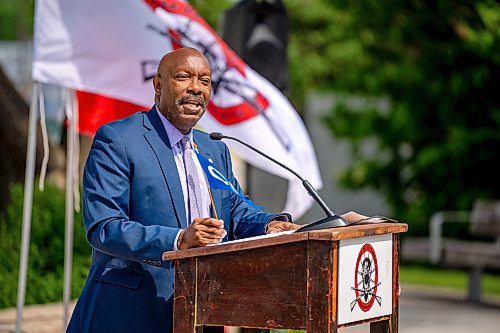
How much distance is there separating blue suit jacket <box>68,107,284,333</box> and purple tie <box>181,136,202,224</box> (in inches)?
2.3

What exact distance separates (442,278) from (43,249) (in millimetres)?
8150

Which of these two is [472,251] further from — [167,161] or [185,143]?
[167,161]

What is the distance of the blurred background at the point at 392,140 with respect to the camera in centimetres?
1275

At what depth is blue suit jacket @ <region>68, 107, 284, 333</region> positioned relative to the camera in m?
4.23

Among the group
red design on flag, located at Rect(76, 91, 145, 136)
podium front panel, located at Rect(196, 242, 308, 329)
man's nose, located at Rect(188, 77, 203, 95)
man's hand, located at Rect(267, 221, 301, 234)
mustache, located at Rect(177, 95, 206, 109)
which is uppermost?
red design on flag, located at Rect(76, 91, 145, 136)

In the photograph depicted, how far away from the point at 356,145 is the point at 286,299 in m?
17.1

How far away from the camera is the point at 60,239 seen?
11781 mm

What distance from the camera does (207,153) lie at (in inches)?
180

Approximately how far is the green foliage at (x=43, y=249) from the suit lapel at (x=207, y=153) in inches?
256

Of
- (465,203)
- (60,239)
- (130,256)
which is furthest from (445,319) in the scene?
(130,256)

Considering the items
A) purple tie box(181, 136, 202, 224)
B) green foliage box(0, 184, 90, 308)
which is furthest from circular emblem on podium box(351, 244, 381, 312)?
green foliage box(0, 184, 90, 308)

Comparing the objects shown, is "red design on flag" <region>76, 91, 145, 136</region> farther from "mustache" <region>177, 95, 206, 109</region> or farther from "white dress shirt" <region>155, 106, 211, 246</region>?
"mustache" <region>177, 95, 206, 109</region>

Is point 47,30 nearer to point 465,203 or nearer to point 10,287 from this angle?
point 10,287

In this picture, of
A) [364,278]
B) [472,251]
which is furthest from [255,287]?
[472,251]
